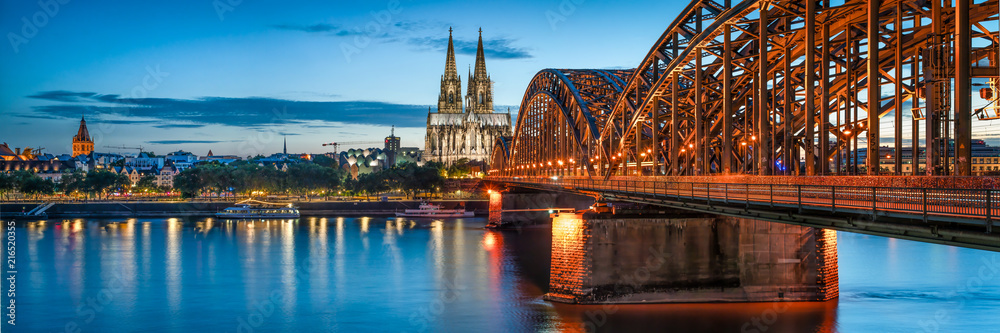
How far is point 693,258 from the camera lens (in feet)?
113

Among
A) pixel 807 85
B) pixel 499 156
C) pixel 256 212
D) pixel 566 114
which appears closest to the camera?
pixel 807 85

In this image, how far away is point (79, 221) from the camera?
340 ft

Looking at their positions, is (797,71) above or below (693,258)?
above

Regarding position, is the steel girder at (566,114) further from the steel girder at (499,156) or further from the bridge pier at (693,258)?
the steel girder at (499,156)

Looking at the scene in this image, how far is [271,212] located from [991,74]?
100398 millimetres

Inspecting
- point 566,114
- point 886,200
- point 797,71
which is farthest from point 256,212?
point 886,200

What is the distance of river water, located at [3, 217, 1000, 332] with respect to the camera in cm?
3378

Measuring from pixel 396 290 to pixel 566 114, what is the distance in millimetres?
32574

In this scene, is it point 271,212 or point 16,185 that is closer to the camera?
point 271,212

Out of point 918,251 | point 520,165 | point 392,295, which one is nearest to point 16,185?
point 520,165

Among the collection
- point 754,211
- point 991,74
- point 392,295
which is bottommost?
point 392,295

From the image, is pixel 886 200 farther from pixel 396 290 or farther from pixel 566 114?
pixel 566 114

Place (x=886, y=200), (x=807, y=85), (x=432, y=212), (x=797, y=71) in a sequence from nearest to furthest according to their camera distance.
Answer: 1. (x=886, y=200)
2. (x=807, y=85)
3. (x=797, y=71)
4. (x=432, y=212)

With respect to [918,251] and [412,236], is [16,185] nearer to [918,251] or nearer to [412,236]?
[412,236]
